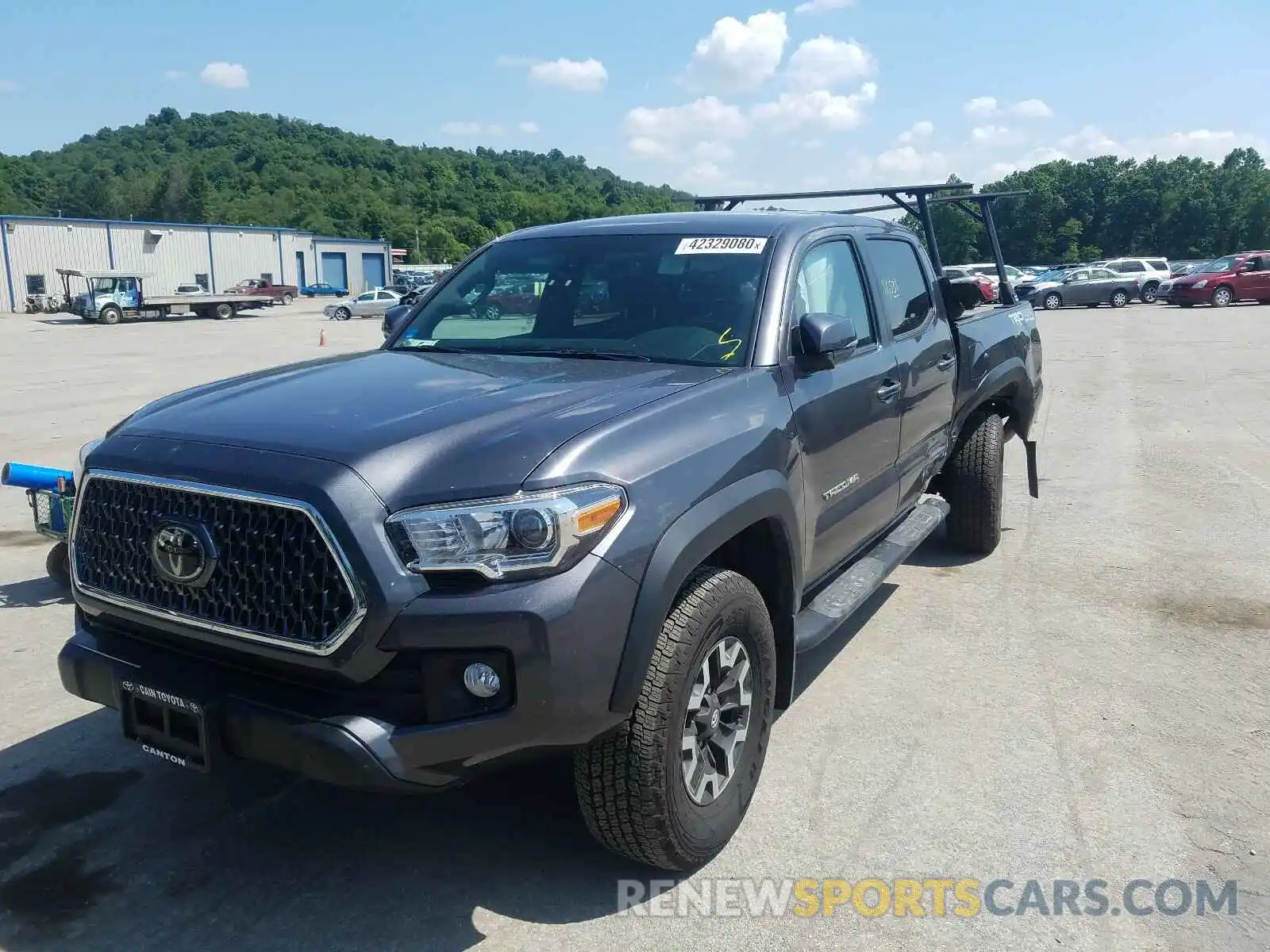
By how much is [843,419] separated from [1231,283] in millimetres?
39535

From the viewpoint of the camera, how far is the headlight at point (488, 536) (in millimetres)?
2529

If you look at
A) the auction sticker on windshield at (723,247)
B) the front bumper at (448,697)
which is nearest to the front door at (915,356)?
the auction sticker on windshield at (723,247)

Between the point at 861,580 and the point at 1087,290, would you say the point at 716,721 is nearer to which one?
the point at 861,580

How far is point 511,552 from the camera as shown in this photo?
2.55m

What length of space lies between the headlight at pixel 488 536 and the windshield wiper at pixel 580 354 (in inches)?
50.2

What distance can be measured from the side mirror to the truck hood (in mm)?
394

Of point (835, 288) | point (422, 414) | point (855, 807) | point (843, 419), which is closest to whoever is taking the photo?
point (422, 414)

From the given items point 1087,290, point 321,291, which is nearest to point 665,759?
point 1087,290

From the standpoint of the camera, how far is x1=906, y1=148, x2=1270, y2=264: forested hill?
301 ft

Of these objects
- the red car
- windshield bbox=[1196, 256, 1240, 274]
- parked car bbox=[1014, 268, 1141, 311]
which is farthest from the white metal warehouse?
windshield bbox=[1196, 256, 1240, 274]

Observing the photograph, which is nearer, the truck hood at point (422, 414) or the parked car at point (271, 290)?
the truck hood at point (422, 414)

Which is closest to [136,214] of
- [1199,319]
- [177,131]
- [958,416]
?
[177,131]

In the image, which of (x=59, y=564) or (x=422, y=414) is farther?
(x=59, y=564)

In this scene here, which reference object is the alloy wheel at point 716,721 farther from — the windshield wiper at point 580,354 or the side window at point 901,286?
the side window at point 901,286
